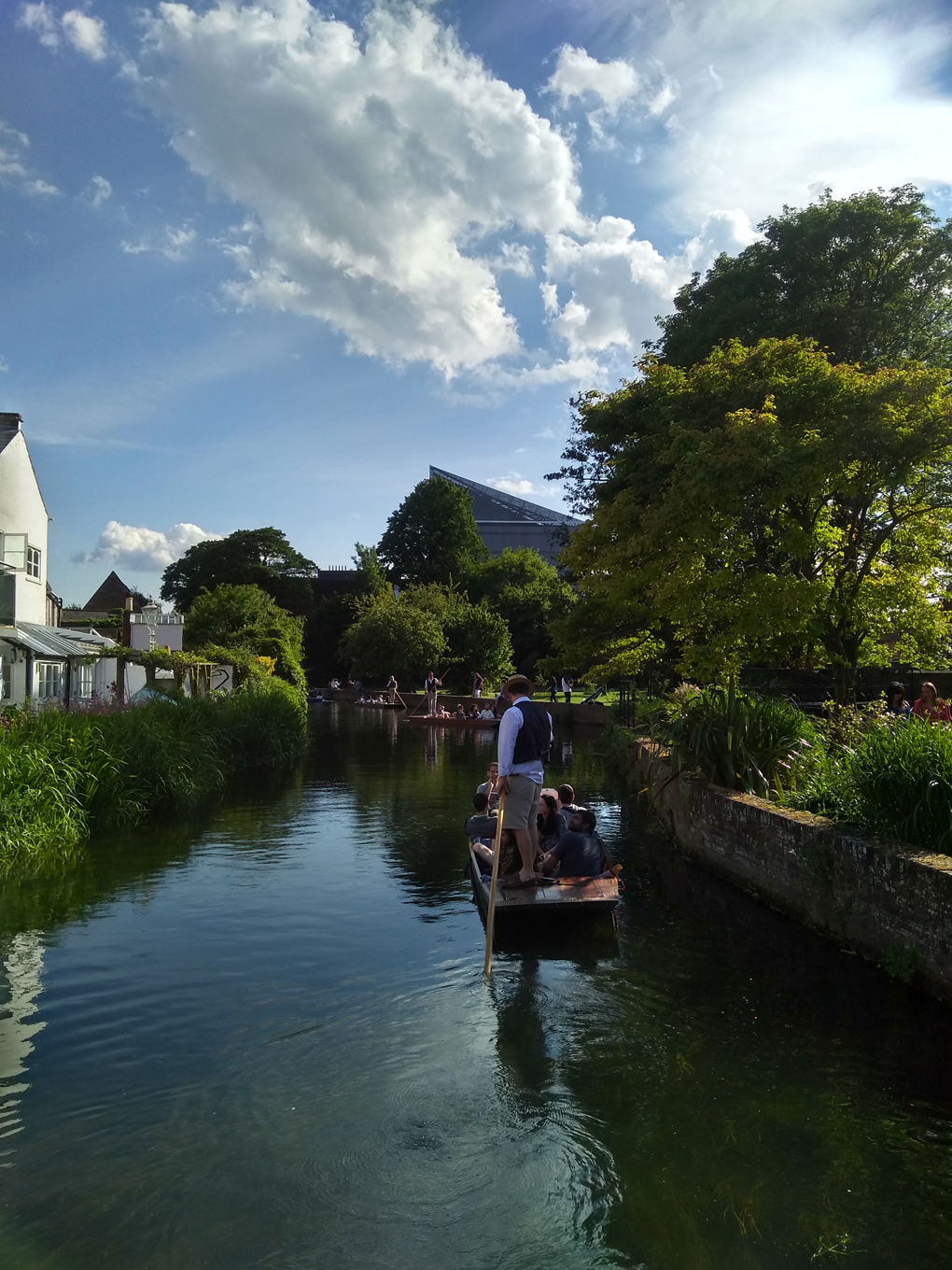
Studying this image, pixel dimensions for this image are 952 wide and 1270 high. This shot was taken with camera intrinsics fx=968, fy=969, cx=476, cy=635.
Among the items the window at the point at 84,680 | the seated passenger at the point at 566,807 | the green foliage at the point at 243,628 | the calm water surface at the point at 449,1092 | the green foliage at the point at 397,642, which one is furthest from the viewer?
the green foliage at the point at 397,642

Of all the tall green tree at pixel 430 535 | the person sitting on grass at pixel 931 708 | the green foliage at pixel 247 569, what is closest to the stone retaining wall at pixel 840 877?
the person sitting on grass at pixel 931 708

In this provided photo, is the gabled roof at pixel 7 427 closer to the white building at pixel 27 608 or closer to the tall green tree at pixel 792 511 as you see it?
the white building at pixel 27 608

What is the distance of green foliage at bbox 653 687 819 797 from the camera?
425 inches

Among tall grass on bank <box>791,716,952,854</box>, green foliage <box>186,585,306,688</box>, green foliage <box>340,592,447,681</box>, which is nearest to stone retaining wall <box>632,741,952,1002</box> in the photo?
tall grass on bank <box>791,716,952,854</box>

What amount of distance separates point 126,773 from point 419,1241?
10.9 m

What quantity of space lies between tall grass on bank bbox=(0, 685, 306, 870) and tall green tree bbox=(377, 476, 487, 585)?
155 feet

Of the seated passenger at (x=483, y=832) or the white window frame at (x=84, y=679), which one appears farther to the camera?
the white window frame at (x=84, y=679)

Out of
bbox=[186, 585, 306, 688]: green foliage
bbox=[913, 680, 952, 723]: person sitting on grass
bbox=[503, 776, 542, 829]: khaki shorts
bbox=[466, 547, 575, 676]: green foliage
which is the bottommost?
bbox=[503, 776, 542, 829]: khaki shorts

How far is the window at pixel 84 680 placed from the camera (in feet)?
84.7

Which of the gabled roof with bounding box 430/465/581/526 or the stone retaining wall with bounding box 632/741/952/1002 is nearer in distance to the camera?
the stone retaining wall with bounding box 632/741/952/1002

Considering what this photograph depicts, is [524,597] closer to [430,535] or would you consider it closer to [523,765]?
[430,535]

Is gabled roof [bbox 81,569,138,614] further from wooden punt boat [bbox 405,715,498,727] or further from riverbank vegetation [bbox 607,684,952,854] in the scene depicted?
riverbank vegetation [bbox 607,684,952,854]

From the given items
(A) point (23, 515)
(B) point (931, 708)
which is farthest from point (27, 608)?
(B) point (931, 708)

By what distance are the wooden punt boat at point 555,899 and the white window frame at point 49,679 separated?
689 inches
